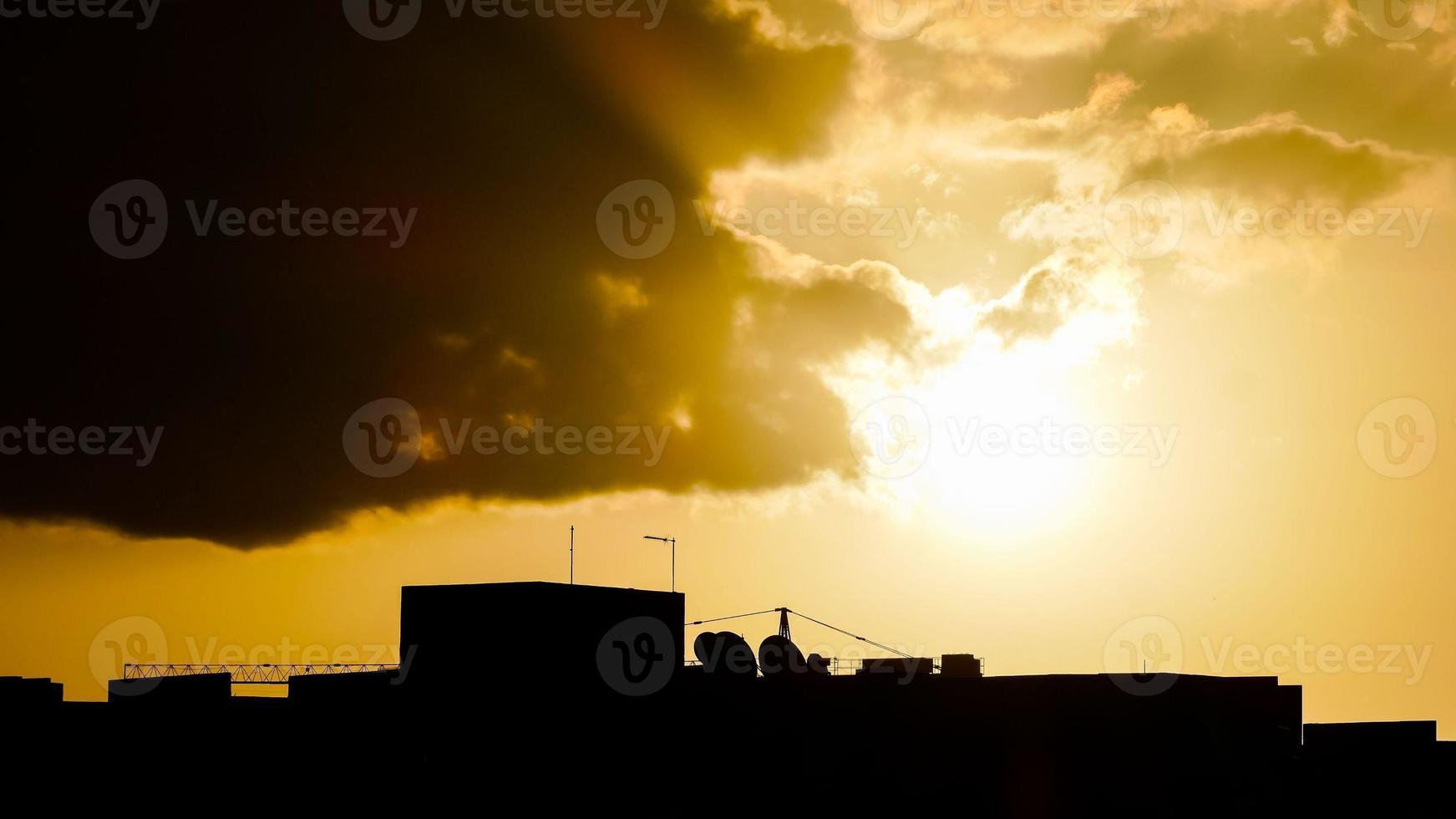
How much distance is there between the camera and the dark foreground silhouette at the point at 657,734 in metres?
76.1

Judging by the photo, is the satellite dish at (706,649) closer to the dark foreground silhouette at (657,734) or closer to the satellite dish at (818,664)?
the dark foreground silhouette at (657,734)

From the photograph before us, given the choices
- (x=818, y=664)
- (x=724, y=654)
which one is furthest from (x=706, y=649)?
(x=818, y=664)

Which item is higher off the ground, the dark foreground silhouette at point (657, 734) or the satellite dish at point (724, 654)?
the satellite dish at point (724, 654)

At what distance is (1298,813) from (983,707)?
64.6 ft

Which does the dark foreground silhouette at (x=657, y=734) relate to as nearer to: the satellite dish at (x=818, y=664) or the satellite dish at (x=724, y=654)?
the satellite dish at (x=724, y=654)

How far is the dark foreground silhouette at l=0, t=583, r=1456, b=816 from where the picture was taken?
7606cm

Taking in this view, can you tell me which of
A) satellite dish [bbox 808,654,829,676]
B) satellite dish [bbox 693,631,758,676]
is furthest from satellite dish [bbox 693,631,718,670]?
satellite dish [bbox 808,654,829,676]

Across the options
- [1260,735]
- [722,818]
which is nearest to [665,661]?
[722,818]

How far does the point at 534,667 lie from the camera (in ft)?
266

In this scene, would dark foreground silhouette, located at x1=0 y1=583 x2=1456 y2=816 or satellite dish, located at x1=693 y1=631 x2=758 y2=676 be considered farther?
satellite dish, located at x1=693 y1=631 x2=758 y2=676

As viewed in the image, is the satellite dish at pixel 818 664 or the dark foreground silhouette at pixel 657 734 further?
the satellite dish at pixel 818 664

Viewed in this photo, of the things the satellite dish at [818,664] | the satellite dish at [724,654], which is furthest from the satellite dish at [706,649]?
the satellite dish at [818,664]

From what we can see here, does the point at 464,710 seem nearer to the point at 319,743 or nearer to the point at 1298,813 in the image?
the point at 319,743

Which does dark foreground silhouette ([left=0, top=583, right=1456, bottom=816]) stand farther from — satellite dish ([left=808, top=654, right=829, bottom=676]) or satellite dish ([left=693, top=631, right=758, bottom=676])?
satellite dish ([left=808, top=654, right=829, bottom=676])
